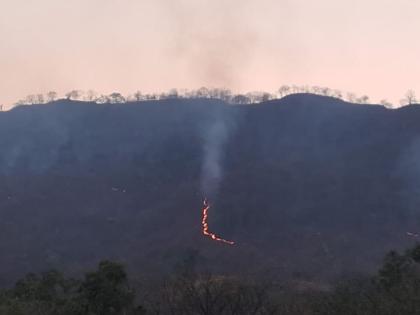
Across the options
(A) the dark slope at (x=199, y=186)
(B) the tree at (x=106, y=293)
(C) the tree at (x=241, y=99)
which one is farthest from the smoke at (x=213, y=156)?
(B) the tree at (x=106, y=293)

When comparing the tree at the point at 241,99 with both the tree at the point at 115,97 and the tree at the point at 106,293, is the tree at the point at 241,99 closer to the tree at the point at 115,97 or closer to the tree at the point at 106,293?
the tree at the point at 115,97

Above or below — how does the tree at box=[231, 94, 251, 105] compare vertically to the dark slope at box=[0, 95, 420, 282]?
above

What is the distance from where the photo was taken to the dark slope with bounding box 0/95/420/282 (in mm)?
61969

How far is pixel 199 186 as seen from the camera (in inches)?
3162

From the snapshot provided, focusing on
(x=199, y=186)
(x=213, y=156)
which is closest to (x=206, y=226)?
(x=199, y=186)

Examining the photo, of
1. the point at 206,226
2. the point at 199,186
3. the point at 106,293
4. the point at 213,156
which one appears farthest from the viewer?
the point at 213,156

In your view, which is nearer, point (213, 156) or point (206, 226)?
point (206, 226)

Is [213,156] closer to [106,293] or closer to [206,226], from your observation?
[206,226]

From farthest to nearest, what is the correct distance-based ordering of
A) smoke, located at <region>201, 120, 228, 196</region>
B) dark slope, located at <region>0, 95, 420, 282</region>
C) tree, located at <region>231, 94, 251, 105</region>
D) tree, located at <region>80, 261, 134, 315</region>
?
A: tree, located at <region>231, 94, 251, 105</region>, smoke, located at <region>201, 120, 228, 196</region>, dark slope, located at <region>0, 95, 420, 282</region>, tree, located at <region>80, 261, 134, 315</region>

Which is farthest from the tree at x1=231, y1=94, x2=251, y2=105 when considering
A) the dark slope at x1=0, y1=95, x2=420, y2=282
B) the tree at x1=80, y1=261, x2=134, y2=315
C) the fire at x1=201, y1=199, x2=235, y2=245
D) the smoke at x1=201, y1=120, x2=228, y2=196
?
the tree at x1=80, y1=261, x2=134, y2=315

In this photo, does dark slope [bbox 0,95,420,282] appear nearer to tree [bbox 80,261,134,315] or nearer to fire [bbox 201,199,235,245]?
fire [bbox 201,199,235,245]

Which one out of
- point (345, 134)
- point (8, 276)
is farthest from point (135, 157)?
point (8, 276)

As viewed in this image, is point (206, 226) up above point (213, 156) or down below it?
below

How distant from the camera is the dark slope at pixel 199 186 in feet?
203
